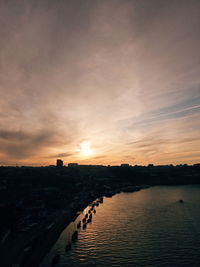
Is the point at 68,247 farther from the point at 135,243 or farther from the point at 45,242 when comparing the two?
the point at 135,243

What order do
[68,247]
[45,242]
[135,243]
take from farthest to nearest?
1. [135,243]
2. [45,242]
3. [68,247]

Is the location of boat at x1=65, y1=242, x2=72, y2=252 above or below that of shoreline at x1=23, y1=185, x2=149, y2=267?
below

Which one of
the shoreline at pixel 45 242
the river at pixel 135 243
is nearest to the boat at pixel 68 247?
the river at pixel 135 243

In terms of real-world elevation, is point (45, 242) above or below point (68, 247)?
above

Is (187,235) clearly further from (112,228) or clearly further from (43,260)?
(43,260)

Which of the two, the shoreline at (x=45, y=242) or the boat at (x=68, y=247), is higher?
the shoreline at (x=45, y=242)

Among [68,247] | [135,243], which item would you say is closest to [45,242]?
[68,247]

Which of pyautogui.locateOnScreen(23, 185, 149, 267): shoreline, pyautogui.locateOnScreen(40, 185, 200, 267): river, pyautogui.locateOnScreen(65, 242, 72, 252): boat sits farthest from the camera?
pyautogui.locateOnScreen(65, 242, 72, 252): boat

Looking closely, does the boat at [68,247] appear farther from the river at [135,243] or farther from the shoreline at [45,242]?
the shoreline at [45,242]

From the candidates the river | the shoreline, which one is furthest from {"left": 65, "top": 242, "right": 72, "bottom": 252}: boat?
the shoreline

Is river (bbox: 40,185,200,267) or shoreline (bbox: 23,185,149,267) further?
river (bbox: 40,185,200,267)

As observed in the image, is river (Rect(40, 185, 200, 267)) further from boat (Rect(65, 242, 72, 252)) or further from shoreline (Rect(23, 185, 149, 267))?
shoreline (Rect(23, 185, 149, 267))
